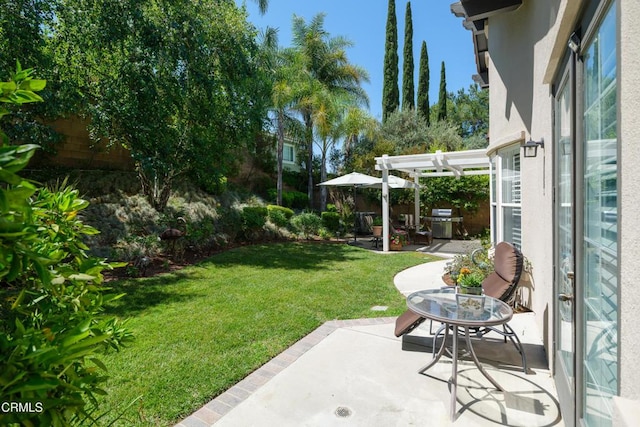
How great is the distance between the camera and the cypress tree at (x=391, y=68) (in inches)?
990

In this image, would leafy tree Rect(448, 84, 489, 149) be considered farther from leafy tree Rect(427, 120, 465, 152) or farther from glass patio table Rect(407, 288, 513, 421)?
glass patio table Rect(407, 288, 513, 421)

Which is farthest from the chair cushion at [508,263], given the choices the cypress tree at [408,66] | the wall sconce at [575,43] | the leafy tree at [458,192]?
the cypress tree at [408,66]

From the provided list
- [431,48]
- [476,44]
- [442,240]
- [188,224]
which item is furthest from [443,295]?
[431,48]

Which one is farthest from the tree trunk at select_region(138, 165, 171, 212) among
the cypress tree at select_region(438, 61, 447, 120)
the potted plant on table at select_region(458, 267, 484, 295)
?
the cypress tree at select_region(438, 61, 447, 120)

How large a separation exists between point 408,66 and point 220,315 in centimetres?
2595

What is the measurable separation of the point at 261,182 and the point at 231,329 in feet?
48.6

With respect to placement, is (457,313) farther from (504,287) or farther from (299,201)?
(299,201)

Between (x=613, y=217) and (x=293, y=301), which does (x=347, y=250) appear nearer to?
(x=293, y=301)

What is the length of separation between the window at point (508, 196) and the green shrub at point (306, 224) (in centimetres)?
878

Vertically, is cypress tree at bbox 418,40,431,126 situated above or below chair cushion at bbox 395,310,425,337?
above

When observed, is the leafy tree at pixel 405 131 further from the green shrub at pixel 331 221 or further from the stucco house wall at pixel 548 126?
the stucco house wall at pixel 548 126

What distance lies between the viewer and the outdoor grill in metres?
14.6

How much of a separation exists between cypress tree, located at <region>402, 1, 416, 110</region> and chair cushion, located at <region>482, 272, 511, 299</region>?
23061 mm

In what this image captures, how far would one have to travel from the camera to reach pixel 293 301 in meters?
5.93
